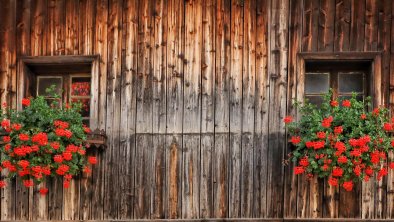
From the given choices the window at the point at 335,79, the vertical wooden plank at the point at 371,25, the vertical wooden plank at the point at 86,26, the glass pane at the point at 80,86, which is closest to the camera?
the vertical wooden plank at the point at 371,25

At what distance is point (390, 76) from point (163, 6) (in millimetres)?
2985

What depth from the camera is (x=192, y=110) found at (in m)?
8.40

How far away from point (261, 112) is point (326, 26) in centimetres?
135

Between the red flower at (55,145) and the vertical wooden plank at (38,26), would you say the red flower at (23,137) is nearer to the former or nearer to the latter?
the red flower at (55,145)

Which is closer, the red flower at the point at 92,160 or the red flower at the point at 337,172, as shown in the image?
the red flower at the point at 337,172

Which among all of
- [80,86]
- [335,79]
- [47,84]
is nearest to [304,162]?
[335,79]

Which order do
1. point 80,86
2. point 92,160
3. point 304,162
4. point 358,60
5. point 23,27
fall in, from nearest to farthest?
point 304,162, point 92,160, point 358,60, point 23,27, point 80,86

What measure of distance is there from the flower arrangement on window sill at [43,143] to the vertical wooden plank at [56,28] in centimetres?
76

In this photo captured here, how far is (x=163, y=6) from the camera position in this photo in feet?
28.2

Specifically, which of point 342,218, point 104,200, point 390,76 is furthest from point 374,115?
point 104,200

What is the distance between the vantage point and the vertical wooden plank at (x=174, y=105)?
8.30 meters

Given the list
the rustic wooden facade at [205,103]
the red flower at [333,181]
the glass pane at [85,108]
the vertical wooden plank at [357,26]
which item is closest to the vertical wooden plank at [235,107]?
the rustic wooden facade at [205,103]

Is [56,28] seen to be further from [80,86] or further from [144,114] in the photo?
[144,114]

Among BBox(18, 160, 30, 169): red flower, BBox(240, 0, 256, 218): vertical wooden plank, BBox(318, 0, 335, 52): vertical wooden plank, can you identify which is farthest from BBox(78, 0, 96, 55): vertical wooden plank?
BBox(318, 0, 335, 52): vertical wooden plank
